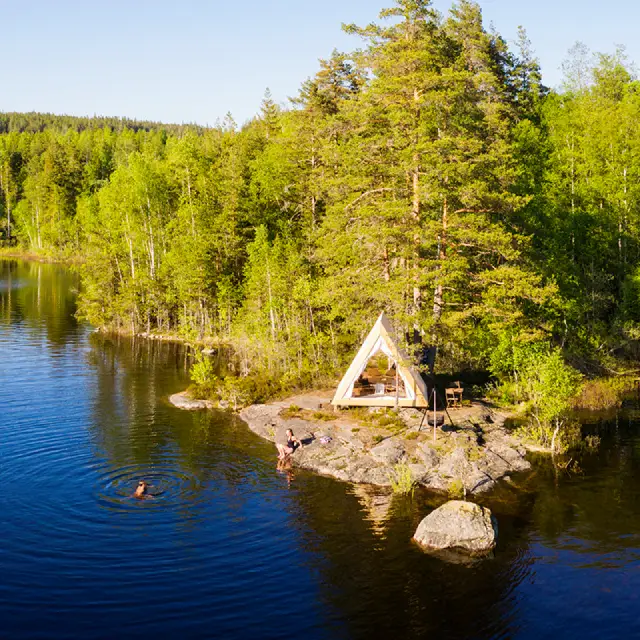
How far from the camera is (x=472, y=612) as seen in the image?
59.2ft

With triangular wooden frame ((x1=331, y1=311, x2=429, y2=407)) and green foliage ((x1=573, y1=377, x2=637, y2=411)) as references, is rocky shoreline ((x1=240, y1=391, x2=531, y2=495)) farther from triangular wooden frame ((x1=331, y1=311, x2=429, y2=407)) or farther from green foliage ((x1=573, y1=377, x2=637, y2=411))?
green foliage ((x1=573, y1=377, x2=637, y2=411))

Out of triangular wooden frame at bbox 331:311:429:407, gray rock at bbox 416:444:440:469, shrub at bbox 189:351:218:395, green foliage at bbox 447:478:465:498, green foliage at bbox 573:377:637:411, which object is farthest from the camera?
shrub at bbox 189:351:218:395

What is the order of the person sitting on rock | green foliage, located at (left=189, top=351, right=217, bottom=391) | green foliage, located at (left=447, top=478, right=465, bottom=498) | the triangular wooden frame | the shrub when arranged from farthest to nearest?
green foliage, located at (left=189, top=351, right=217, bottom=391)
the shrub
the triangular wooden frame
the person sitting on rock
green foliage, located at (left=447, top=478, right=465, bottom=498)

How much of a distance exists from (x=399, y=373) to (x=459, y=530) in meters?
11.7

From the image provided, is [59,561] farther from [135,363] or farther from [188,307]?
[188,307]

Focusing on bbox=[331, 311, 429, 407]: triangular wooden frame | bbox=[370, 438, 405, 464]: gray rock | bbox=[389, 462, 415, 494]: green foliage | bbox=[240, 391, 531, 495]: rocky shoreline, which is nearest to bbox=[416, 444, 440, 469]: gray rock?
bbox=[240, 391, 531, 495]: rocky shoreline

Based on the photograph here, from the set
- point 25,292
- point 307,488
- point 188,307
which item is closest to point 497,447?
point 307,488

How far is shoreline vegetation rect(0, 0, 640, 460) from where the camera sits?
3412 cm

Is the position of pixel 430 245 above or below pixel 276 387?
above

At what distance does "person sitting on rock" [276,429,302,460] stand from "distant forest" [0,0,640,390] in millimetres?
8276

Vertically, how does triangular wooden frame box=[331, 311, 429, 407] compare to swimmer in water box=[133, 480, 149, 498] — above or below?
above

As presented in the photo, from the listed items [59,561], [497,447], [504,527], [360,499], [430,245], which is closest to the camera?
[59,561]

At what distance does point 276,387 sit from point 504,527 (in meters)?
19.6

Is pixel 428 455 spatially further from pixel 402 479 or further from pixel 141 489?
pixel 141 489
